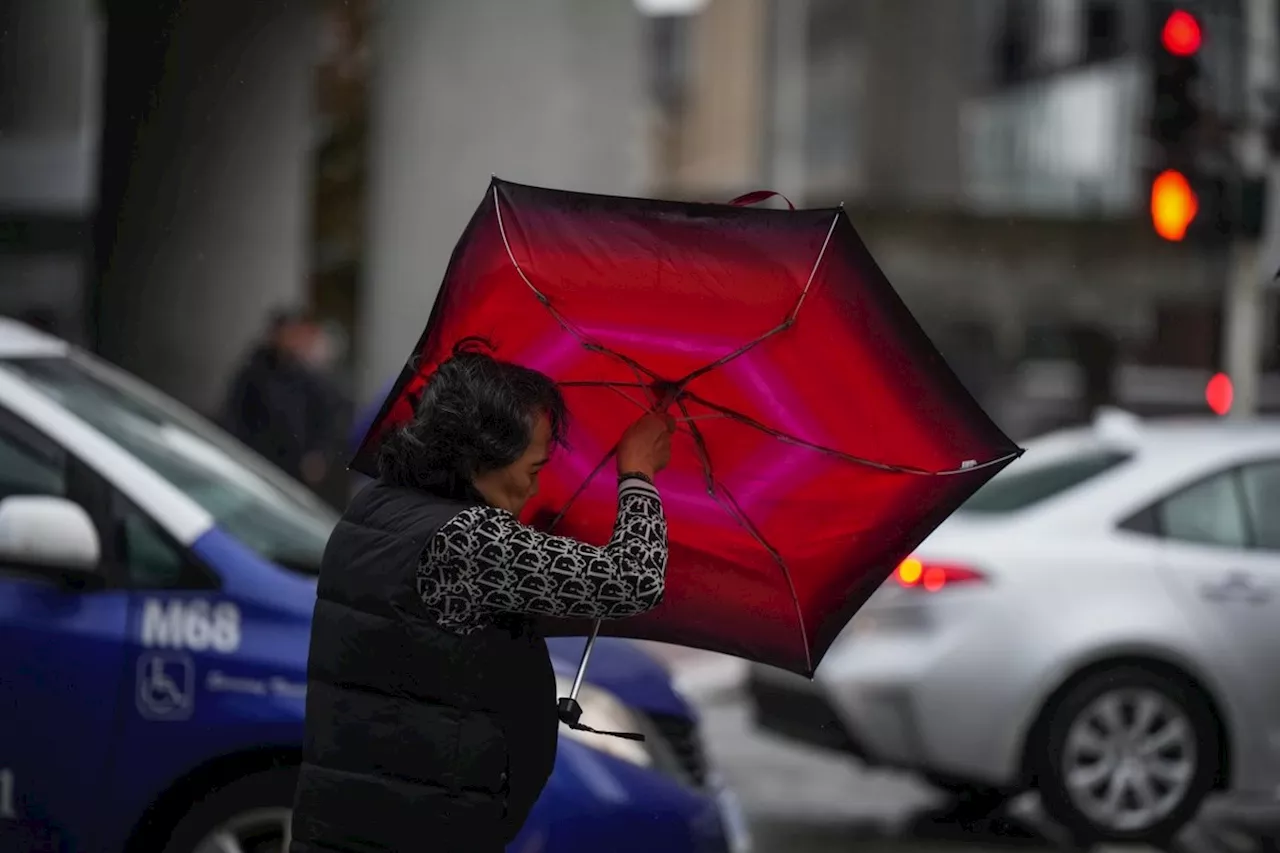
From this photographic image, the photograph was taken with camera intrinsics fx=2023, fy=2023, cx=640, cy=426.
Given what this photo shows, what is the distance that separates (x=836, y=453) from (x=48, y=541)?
207 centimetres

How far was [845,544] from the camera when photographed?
3.57 meters

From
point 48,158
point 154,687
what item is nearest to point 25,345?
point 154,687

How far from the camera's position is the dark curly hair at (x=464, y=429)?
311 cm

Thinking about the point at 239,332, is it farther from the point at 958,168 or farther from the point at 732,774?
the point at 958,168

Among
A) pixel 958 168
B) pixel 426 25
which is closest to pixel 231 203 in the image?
pixel 426 25

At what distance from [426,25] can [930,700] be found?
308 inches

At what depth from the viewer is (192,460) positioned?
555cm

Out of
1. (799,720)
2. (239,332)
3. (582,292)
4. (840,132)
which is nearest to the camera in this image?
(582,292)

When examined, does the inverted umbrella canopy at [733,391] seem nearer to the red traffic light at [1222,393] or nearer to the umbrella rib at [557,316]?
the umbrella rib at [557,316]

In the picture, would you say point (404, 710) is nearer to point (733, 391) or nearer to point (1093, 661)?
point (733, 391)

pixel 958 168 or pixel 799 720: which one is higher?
pixel 958 168

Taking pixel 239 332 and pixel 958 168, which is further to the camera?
pixel 958 168

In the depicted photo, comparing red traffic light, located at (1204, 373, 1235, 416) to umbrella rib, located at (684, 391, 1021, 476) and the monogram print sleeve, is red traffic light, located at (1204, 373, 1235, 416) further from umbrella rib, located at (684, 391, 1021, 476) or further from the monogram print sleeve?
the monogram print sleeve

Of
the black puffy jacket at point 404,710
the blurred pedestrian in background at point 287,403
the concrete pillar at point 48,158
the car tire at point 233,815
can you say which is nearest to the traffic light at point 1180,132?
the blurred pedestrian in background at point 287,403
